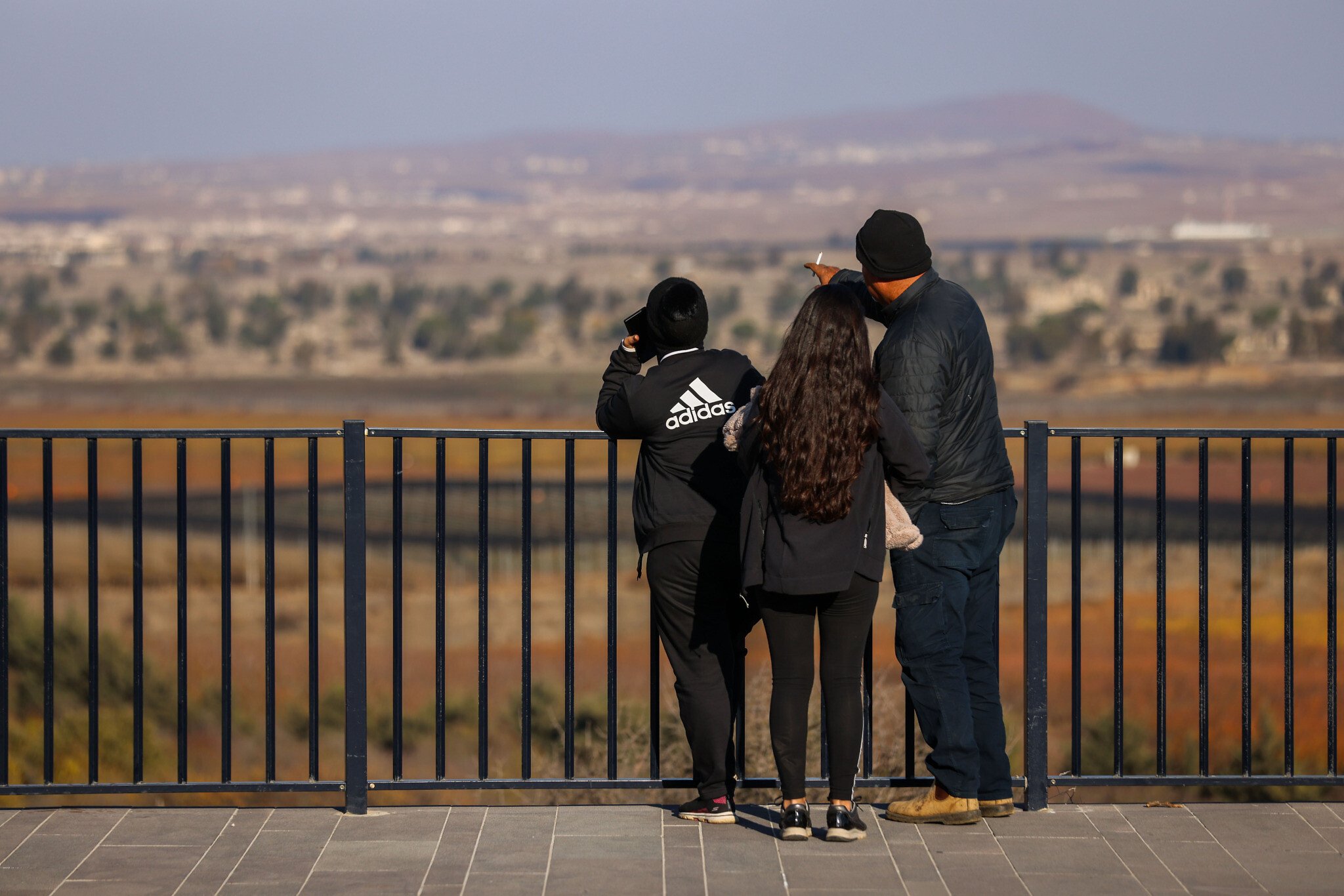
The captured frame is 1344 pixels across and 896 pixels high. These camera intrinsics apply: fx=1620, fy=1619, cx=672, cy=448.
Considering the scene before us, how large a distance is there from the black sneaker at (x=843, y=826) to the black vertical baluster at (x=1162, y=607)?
39.9 inches

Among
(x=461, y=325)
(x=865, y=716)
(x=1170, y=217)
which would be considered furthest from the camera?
(x=1170, y=217)

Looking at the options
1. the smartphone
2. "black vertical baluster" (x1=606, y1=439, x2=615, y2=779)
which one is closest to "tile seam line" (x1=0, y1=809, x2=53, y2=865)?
"black vertical baluster" (x1=606, y1=439, x2=615, y2=779)

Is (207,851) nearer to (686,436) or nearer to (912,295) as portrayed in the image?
(686,436)

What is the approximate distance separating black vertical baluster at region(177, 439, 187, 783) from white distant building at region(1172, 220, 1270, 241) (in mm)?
149842

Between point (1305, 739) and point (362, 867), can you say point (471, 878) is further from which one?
point (1305, 739)

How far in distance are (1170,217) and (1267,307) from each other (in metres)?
98.0

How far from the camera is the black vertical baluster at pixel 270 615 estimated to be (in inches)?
210

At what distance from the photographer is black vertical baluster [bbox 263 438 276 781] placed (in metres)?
5.33

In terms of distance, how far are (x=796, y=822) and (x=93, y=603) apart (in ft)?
7.82

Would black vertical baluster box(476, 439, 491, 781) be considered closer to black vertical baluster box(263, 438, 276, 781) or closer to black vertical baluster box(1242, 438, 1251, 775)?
black vertical baluster box(263, 438, 276, 781)

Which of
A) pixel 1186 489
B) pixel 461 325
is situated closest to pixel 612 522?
pixel 1186 489

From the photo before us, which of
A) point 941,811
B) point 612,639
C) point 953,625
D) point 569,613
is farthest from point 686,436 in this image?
point 941,811

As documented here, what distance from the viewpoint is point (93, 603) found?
5.27m

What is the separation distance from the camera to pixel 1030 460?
5.55 m
